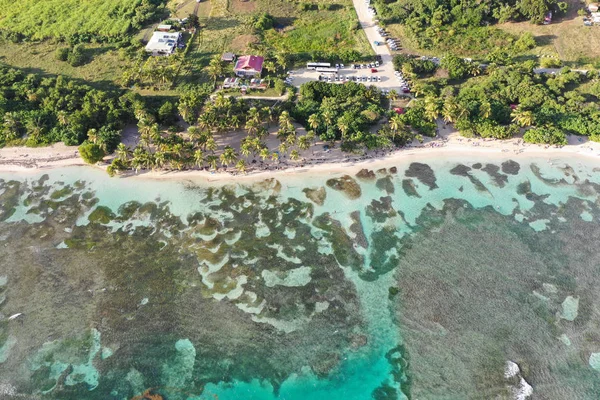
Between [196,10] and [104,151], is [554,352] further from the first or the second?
[196,10]

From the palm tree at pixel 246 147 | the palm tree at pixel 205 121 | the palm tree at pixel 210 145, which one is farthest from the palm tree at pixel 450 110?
the palm tree at pixel 205 121

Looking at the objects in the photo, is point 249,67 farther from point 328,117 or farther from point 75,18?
point 75,18

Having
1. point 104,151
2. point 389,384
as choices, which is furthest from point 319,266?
point 104,151

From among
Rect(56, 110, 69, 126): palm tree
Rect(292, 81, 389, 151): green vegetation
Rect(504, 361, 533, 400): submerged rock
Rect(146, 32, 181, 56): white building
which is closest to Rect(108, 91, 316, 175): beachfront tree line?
Rect(292, 81, 389, 151): green vegetation

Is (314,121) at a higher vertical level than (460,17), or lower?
lower

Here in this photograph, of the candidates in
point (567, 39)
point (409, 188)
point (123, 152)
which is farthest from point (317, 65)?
point (567, 39)

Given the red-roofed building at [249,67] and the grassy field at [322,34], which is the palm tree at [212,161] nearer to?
the red-roofed building at [249,67]

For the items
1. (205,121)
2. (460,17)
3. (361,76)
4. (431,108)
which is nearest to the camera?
(205,121)
